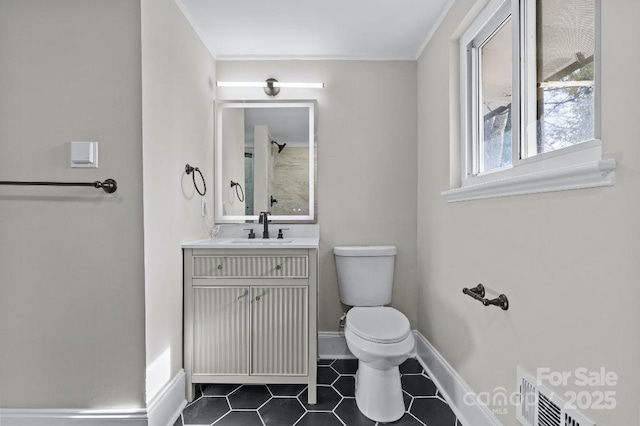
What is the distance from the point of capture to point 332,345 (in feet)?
7.68

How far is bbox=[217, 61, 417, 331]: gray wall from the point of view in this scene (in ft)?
7.76

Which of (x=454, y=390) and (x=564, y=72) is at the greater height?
(x=564, y=72)

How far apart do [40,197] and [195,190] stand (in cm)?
77

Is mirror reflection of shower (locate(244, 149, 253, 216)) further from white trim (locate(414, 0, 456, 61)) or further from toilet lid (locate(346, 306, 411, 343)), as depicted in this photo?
white trim (locate(414, 0, 456, 61))

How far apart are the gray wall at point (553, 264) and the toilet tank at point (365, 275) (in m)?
0.40

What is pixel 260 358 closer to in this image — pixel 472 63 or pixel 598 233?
pixel 598 233

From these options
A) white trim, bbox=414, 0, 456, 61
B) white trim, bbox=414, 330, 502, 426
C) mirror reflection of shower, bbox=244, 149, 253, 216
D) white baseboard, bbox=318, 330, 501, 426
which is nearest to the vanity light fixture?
mirror reflection of shower, bbox=244, 149, 253, 216

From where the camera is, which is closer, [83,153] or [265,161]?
[83,153]

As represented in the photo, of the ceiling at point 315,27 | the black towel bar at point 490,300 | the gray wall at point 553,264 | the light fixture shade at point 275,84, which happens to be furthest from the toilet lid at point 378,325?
the ceiling at point 315,27

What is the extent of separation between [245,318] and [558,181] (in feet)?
5.18

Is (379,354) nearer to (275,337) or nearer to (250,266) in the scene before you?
(275,337)

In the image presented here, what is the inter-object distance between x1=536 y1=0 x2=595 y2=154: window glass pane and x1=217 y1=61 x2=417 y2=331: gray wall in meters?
1.17

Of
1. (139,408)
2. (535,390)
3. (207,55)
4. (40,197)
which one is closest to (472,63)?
(535,390)

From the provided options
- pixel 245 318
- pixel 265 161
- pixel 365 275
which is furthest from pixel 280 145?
pixel 245 318
